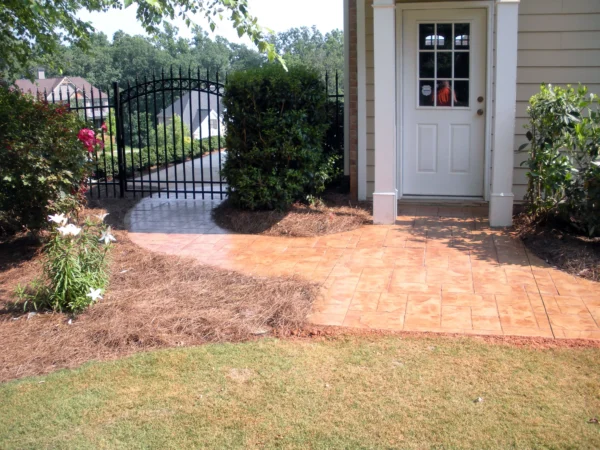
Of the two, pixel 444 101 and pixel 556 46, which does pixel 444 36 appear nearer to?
pixel 444 101

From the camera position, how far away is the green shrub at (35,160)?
6285 millimetres

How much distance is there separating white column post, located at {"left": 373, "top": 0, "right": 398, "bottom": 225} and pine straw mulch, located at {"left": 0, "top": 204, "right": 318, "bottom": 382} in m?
2.34

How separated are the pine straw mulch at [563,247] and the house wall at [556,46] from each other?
159 cm

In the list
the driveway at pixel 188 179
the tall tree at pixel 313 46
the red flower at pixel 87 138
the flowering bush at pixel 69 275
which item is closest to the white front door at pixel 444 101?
the driveway at pixel 188 179

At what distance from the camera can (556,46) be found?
7668mm

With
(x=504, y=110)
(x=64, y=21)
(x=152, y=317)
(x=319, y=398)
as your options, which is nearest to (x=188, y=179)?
(x=64, y=21)

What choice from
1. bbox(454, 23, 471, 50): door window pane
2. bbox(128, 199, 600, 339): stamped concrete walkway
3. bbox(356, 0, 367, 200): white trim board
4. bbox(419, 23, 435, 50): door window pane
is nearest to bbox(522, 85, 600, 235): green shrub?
bbox(128, 199, 600, 339): stamped concrete walkway

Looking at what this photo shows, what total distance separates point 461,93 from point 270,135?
2551 millimetres

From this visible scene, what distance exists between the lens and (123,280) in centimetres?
554

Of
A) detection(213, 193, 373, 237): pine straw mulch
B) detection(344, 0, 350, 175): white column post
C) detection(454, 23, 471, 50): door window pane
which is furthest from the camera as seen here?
detection(344, 0, 350, 175): white column post

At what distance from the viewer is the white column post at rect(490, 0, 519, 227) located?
269 inches

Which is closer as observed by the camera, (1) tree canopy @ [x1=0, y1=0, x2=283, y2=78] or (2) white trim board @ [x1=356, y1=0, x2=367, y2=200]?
(1) tree canopy @ [x1=0, y1=0, x2=283, y2=78]

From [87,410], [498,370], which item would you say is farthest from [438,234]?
[87,410]

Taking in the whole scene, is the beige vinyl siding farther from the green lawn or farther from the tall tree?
the tall tree
